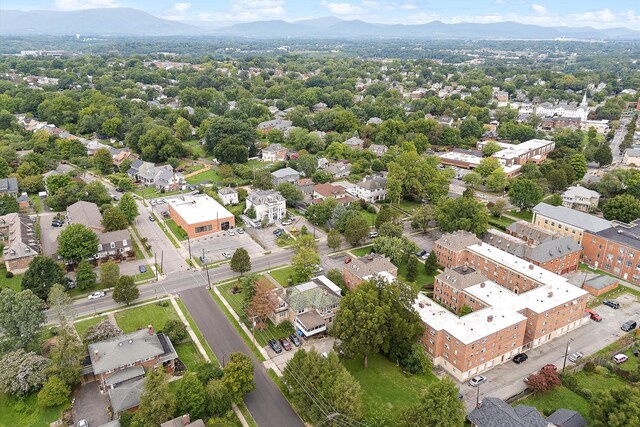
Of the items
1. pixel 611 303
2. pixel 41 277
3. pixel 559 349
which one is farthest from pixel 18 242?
pixel 611 303

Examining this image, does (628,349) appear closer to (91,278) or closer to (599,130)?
(91,278)

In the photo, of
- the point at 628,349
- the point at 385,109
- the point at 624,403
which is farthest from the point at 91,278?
the point at 385,109

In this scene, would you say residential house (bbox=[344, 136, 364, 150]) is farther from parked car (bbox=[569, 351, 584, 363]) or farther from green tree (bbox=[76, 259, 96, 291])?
parked car (bbox=[569, 351, 584, 363])

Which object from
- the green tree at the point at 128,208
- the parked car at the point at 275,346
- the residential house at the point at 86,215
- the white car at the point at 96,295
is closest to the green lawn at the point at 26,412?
the white car at the point at 96,295

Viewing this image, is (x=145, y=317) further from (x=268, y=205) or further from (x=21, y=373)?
(x=268, y=205)

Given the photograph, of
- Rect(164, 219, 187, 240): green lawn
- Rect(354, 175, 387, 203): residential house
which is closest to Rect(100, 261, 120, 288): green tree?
Rect(164, 219, 187, 240): green lawn

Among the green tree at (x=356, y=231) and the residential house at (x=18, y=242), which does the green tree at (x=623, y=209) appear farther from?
the residential house at (x=18, y=242)
